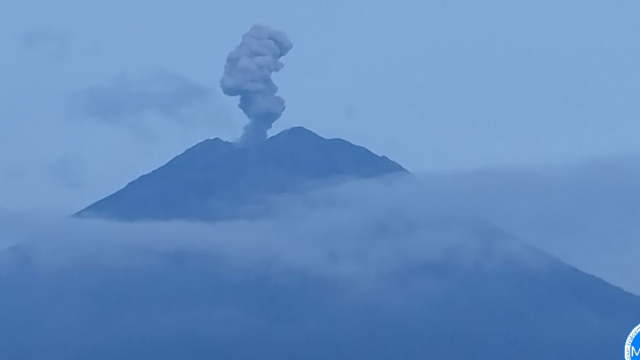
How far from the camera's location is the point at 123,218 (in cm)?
5141

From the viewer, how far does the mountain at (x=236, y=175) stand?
52062mm

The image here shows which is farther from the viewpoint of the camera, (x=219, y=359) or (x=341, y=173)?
(x=341, y=173)

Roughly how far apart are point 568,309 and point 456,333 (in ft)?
A: 22.4

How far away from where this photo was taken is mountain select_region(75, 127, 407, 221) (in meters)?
52.1

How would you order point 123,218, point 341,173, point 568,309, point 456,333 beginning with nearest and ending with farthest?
point 456,333 → point 568,309 → point 123,218 → point 341,173

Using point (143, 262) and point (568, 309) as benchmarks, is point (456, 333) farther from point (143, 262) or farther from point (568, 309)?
point (143, 262)

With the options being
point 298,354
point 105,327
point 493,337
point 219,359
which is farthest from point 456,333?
point 105,327

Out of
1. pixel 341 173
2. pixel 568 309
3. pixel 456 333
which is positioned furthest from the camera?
pixel 341 173

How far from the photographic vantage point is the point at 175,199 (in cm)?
5238

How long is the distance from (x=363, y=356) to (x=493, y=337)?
536 cm

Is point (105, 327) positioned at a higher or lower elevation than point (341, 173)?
lower

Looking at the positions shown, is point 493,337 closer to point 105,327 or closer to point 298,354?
point 298,354

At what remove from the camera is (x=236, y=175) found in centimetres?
5397

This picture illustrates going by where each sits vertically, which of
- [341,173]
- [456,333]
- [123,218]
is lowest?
[456,333]
